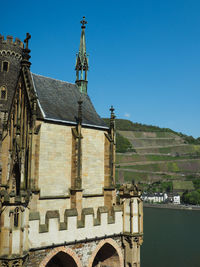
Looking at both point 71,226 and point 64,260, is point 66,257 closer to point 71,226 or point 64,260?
point 64,260

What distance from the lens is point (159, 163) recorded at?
15438 cm

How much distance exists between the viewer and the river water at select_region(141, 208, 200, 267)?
4069 centimetres

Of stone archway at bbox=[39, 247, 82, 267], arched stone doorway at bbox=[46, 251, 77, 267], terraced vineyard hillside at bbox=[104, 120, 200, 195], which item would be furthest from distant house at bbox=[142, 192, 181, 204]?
stone archway at bbox=[39, 247, 82, 267]

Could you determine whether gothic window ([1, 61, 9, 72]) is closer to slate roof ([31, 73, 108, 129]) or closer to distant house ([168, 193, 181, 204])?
slate roof ([31, 73, 108, 129])

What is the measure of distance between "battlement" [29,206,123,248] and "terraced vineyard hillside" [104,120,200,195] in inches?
4669

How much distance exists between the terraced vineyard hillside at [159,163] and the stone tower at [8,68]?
110 metres

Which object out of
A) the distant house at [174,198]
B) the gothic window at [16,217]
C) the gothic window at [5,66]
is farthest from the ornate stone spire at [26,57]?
the distant house at [174,198]

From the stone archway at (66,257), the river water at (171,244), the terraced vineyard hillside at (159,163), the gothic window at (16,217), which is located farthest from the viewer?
the terraced vineyard hillside at (159,163)

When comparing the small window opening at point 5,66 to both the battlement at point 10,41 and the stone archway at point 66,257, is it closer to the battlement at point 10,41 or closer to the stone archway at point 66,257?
the battlement at point 10,41

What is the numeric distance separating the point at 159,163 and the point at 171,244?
105662mm

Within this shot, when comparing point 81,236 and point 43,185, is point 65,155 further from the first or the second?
point 81,236

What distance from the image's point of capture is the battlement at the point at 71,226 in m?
13.0

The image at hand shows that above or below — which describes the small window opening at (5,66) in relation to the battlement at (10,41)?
below

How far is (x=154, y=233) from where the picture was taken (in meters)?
59.3
